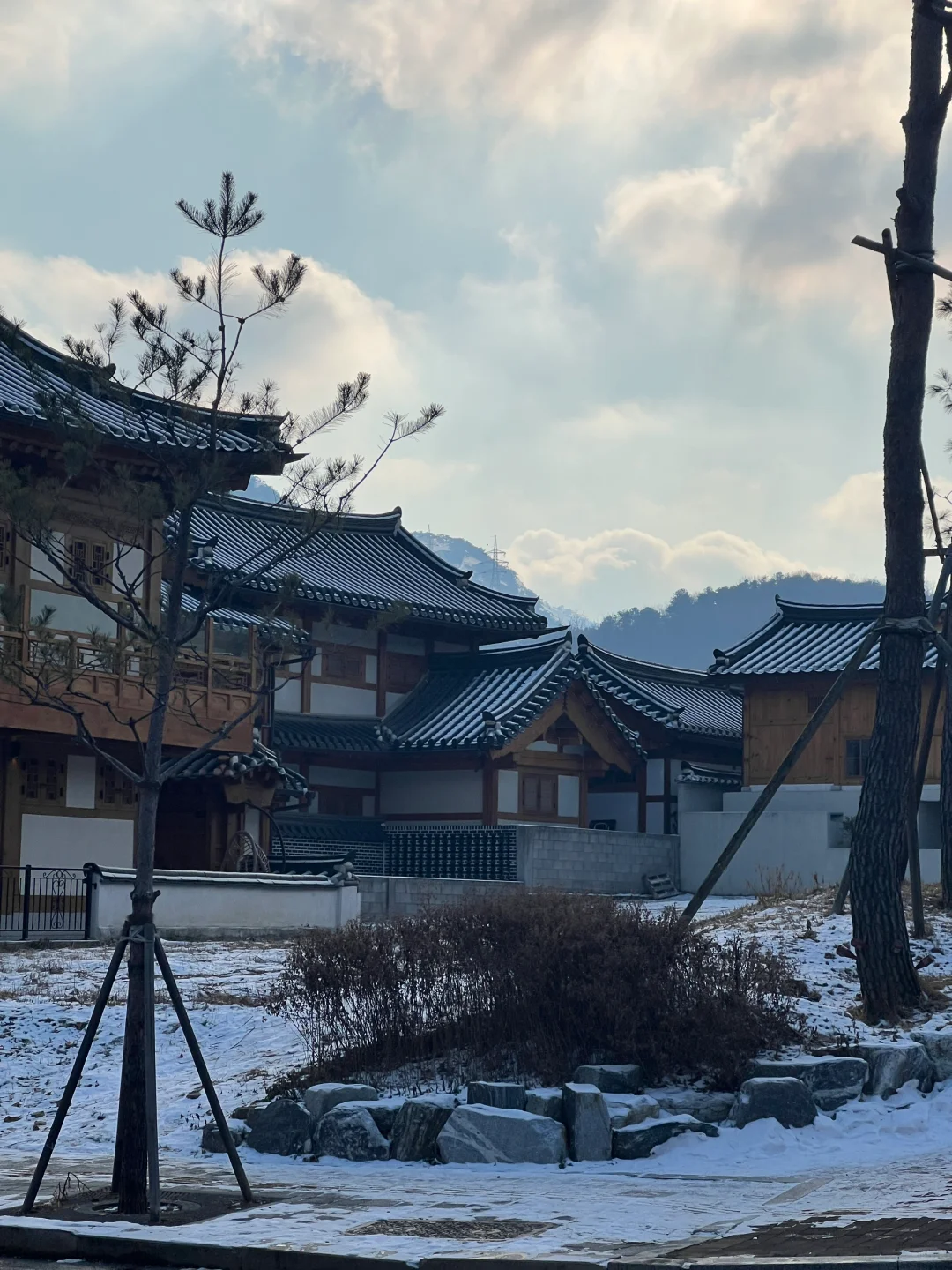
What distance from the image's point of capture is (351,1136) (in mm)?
11648

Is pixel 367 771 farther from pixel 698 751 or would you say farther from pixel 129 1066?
pixel 129 1066

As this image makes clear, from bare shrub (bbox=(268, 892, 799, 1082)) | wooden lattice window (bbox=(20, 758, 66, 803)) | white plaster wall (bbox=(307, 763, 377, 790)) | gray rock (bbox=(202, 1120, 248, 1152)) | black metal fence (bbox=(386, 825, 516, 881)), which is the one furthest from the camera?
white plaster wall (bbox=(307, 763, 377, 790))

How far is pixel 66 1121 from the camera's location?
13266 millimetres

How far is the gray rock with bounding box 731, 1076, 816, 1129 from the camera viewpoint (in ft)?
38.5

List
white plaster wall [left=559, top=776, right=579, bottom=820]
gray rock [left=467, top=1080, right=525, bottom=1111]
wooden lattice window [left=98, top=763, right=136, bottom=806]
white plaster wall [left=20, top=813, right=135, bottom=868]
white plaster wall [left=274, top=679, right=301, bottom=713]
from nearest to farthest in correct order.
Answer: gray rock [left=467, top=1080, right=525, bottom=1111], white plaster wall [left=20, top=813, right=135, bottom=868], wooden lattice window [left=98, top=763, right=136, bottom=806], white plaster wall [left=274, top=679, right=301, bottom=713], white plaster wall [left=559, top=776, right=579, bottom=820]

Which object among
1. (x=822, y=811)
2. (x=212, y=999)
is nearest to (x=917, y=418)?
(x=212, y=999)

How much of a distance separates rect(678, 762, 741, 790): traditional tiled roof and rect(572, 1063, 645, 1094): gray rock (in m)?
29.5

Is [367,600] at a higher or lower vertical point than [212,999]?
higher

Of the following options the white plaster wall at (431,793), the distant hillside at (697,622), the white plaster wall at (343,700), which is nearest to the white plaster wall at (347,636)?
the white plaster wall at (343,700)

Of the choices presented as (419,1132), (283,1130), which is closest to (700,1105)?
(419,1132)

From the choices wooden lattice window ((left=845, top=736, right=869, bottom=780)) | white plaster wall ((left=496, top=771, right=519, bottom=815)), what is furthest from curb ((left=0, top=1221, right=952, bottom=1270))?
wooden lattice window ((left=845, top=736, right=869, bottom=780))

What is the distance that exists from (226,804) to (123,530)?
57.0ft

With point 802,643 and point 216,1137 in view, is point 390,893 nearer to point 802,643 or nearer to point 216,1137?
point 802,643

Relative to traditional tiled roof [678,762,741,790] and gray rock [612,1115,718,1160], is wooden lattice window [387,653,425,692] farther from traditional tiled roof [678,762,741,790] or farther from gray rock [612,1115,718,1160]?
gray rock [612,1115,718,1160]
